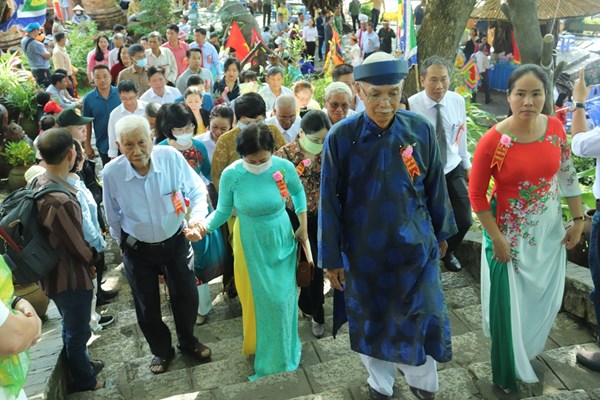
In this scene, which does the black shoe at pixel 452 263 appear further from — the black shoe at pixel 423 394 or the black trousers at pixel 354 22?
the black trousers at pixel 354 22

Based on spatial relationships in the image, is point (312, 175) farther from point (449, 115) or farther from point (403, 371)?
point (403, 371)

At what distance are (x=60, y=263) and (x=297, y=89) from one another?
12.0ft

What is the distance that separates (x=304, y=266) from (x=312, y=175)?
677mm

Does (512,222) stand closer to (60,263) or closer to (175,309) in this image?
(175,309)

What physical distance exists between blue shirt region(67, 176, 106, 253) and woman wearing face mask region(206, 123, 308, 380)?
747 millimetres

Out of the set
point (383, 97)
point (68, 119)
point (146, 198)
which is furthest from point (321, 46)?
point (383, 97)

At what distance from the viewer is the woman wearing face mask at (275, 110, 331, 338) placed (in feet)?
14.5

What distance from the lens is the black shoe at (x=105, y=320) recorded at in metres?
5.23

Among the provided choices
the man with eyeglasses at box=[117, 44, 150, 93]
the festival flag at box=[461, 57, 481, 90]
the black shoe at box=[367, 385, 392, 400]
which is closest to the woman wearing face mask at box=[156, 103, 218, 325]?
the black shoe at box=[367, 385, 392, 400]

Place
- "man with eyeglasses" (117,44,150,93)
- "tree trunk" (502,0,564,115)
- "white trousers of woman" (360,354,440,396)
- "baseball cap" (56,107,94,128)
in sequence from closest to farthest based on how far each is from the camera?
"white trousers of woman" (360,354,440,396) → "baseball cap" (56,107,94,128) → "man with eyeglasses" (117,44,150,93) → "tree trunk" (502,0,564,115)

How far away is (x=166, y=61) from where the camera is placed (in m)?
10.3

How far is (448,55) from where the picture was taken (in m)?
8.26

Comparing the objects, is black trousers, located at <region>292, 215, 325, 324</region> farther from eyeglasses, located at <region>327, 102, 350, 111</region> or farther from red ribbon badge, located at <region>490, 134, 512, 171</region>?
red ribbon badge, located at <region>490, 134, 512, 171</region>

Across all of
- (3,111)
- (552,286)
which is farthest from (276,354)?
(3,111)
